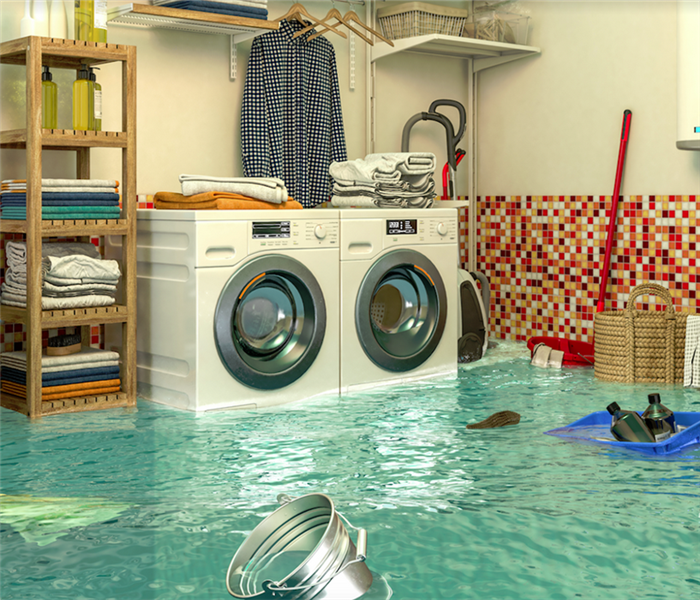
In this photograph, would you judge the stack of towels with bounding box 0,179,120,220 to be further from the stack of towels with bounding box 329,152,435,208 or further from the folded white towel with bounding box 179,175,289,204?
the stack of towels with bounding box 329,152,435,208

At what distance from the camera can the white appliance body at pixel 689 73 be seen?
3.79 m

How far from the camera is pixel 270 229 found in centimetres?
349

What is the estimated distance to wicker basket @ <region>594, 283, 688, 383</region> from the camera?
393 centimetres

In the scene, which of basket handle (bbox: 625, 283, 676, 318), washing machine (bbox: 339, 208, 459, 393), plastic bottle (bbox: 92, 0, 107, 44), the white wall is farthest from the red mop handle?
plastic bottle (bbox: 92, 0, 107, 44)

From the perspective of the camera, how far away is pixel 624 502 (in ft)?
7.61

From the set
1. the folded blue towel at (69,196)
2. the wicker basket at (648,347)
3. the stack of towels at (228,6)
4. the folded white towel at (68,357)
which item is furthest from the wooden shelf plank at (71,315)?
the wicker basket at (648,347)

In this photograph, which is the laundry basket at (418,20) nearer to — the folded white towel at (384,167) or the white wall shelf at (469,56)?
the white wall shelf at (469,56)

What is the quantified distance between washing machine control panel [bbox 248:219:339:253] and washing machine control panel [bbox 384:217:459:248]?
304 mm

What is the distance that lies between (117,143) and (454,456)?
5.96ft

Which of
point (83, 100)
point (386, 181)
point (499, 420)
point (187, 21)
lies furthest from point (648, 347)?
point (83, 100)

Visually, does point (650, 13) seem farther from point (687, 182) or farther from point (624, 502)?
point (624, 502)

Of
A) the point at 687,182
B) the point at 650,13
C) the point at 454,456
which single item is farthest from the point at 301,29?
the point at 454,456

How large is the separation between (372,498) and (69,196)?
1779 mm

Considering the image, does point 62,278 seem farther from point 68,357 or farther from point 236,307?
point 236,307
